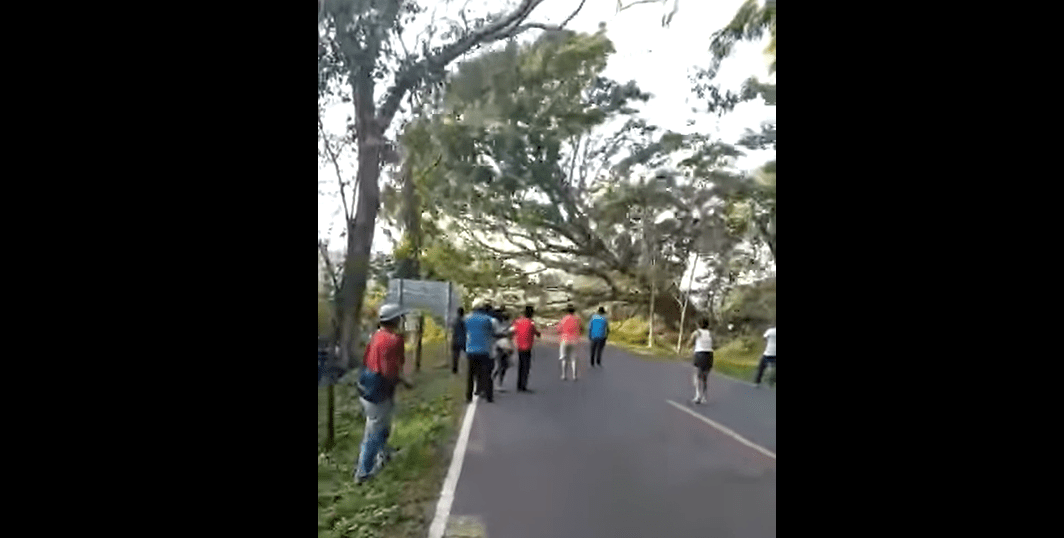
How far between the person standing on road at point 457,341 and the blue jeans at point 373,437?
0.17 meters

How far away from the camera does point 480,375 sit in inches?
76.8

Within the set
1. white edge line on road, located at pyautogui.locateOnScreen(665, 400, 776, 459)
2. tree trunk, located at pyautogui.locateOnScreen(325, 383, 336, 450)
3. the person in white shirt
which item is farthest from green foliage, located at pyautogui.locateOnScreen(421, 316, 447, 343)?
the person in white shirt

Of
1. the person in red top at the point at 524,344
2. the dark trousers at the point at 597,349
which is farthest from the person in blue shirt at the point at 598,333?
the person in red top at the point at 524,344

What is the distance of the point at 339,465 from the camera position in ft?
6.09

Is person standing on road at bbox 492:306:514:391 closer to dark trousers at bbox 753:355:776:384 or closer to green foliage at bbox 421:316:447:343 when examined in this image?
green foliage at bbox 421:316:447:343

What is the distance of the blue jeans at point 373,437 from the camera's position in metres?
1.87

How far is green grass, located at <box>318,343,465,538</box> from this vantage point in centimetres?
185

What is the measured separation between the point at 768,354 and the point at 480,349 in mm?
624

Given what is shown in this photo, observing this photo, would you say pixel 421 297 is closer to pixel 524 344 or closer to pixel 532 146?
pixel 524 344

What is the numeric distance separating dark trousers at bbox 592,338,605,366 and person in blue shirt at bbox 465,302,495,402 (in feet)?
0.75

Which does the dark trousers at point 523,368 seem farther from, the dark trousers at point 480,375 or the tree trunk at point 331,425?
the tree trunk at point 331,425

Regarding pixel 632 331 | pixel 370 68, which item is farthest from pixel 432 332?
pixel 370 68
